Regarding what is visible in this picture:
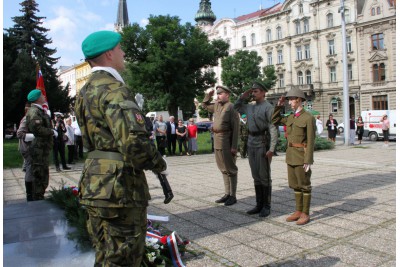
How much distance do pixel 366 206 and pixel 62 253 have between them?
4.83 metres

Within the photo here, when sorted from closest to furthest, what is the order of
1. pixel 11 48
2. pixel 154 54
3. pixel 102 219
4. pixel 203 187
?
1. pixel 102 219
2. pixel 203 187
3. pixel 11 48
4. pixel 154 54

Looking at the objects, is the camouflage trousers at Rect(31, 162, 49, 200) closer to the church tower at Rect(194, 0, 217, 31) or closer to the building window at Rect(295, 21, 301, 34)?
the building window at Rect(295, 21, 301, 34)

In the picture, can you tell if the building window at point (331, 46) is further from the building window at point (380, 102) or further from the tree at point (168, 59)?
the tree at point (168, 59)

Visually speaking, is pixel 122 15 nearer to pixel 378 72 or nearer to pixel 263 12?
pixel 263 12

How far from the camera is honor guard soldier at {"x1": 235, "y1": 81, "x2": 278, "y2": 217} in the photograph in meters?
5.69

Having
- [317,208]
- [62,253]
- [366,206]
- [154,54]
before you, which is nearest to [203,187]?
[317,208]

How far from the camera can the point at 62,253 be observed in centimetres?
374

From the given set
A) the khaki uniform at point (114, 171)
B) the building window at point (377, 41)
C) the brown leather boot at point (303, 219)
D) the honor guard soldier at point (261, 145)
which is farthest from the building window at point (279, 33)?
the khaki uniform at point (114, 171)

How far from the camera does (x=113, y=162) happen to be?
2.35 meters

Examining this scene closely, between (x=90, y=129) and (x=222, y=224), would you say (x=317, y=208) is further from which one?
(x=90, y=129)

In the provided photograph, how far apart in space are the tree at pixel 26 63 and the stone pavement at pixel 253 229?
88.5 ft

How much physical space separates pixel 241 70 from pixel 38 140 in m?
51.9

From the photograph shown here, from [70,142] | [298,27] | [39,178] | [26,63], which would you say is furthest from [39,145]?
[298,27]

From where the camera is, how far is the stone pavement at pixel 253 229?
12.5 feet
